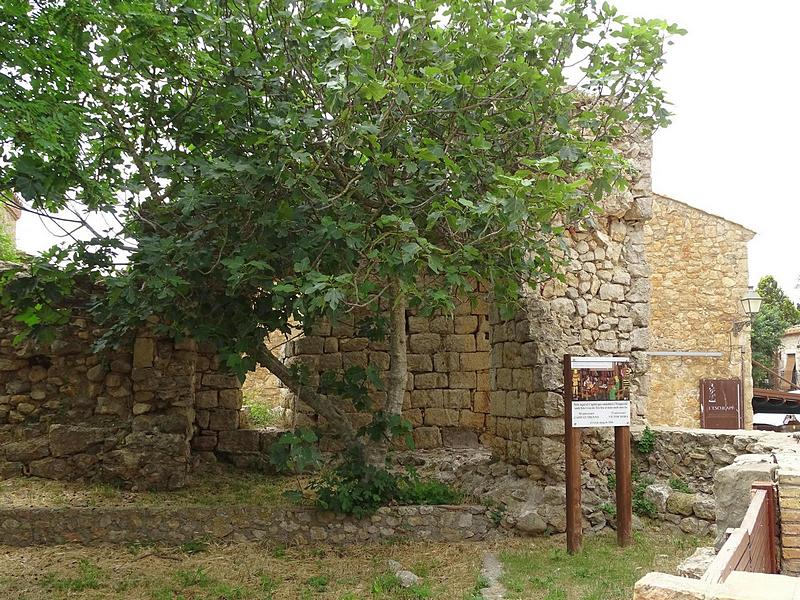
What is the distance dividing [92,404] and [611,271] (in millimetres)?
5669

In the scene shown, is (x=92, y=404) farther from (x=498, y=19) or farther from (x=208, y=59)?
(x=498, y=19)

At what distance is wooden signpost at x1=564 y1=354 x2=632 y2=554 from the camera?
20.4 feet

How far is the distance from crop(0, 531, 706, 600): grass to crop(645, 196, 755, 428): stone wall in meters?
7.77

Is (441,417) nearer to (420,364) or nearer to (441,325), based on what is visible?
(420,364)

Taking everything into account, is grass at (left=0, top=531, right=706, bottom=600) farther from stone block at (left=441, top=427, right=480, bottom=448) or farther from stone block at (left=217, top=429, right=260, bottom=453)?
stone block at (left=441, top=427, right=480, bottom=448)

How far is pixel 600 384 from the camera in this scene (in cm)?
639

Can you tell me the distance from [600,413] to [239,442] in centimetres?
462

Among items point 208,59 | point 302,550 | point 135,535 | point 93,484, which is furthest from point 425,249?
point 93,484

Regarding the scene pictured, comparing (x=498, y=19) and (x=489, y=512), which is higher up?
(x=498, y=19)

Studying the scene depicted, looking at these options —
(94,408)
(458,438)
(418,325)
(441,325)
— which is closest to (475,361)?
(441,325)

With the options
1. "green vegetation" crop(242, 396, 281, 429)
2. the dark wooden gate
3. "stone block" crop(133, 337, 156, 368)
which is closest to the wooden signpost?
"stone block" crop(133, 337, 156, 368)

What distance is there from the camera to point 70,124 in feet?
15.8

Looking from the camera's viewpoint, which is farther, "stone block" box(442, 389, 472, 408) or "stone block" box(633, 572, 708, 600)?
"stone block" box(442, 389, 472, 408)

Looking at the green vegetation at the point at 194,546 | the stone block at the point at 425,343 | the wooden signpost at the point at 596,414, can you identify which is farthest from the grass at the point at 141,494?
the stone block at the point at 425,343
